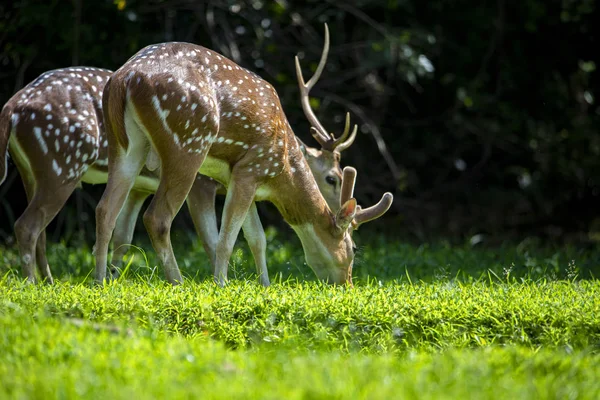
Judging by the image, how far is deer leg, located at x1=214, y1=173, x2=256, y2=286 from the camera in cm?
705

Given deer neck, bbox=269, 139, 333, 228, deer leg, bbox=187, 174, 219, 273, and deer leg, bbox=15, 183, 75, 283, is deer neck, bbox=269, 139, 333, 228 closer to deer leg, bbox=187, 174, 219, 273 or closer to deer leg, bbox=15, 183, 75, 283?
deer leg, bbox=187, 174, 219, 273

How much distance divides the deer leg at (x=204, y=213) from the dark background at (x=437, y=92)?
118 inches

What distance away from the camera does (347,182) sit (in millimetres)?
7598


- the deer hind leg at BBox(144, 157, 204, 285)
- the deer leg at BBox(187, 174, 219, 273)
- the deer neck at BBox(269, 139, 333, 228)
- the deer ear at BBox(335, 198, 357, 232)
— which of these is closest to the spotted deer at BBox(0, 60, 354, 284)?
the deer leg at BBox(187, 174, 219, 273)

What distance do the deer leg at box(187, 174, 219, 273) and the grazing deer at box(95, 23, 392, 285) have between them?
1.42ft

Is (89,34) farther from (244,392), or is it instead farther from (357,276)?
(244,392)

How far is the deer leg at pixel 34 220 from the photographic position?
7125 millimetres

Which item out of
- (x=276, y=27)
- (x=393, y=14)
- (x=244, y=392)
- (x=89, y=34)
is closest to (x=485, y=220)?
(x=393, y=14)

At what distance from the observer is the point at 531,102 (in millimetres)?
12906

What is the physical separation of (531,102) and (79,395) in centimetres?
1054

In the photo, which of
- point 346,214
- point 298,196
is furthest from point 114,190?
point 346,214

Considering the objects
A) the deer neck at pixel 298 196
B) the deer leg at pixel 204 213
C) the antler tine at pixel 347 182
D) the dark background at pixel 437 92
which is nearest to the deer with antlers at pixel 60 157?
the deer leg at pixel 204 213

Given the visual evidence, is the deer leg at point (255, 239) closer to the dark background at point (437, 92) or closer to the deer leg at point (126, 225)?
the deer leg at point (126, 225)

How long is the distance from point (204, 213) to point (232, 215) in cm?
94
